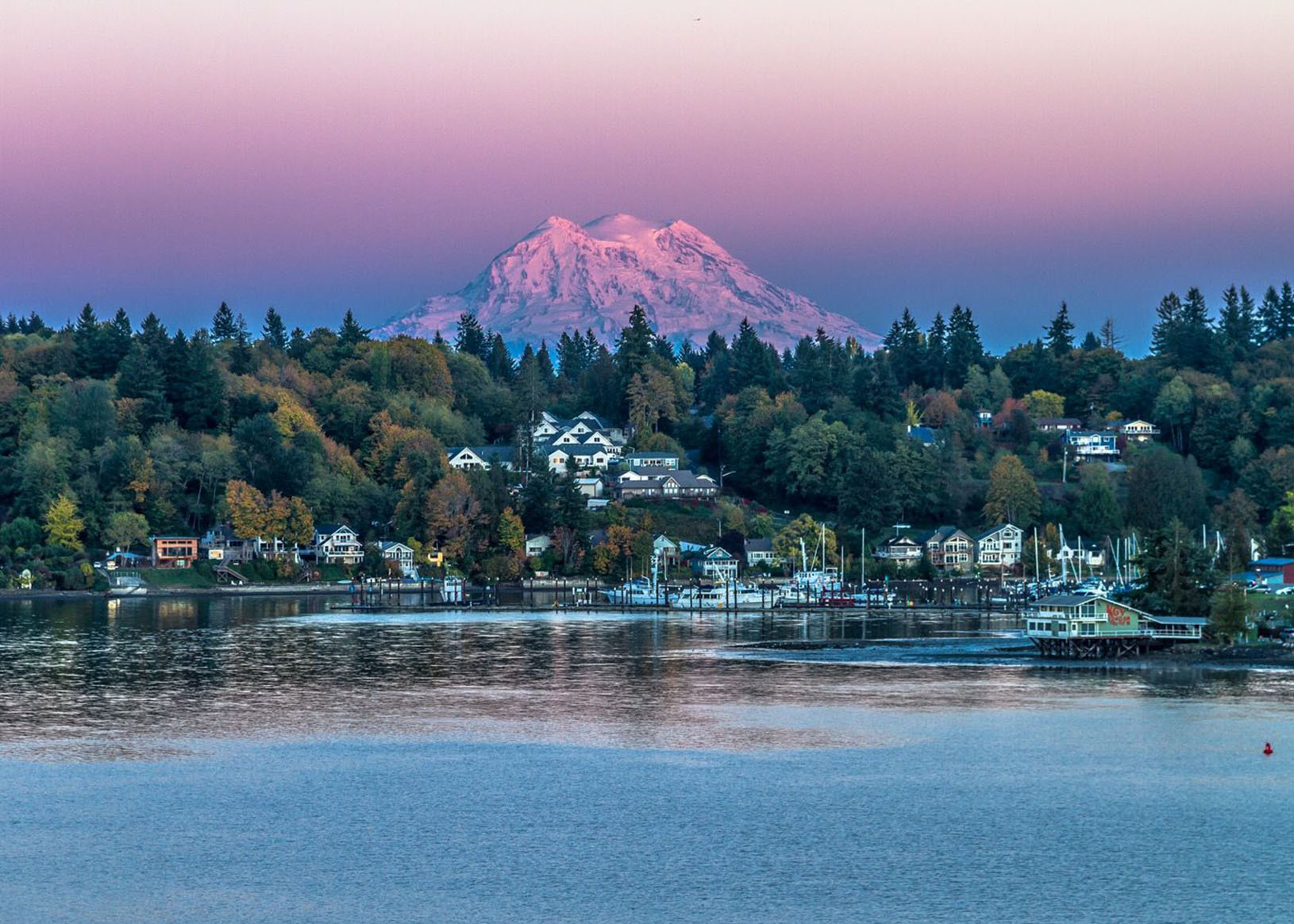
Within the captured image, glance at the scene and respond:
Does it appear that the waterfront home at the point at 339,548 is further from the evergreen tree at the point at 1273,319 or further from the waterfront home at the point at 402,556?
the evergreen tree at the point at 1273,319

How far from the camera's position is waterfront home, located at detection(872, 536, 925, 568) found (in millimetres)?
121500

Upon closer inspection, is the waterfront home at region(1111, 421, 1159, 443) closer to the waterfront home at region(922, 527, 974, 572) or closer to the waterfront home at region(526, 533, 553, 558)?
the waterfront home at region(922, 527, 974, 572)

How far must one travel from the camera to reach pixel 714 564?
120m

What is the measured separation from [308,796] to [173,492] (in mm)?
92283

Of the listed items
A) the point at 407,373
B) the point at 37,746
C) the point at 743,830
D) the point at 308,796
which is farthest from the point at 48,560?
the point at 743,830

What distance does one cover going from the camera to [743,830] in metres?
33.4

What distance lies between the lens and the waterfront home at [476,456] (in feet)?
446

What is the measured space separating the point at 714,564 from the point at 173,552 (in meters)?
41.8

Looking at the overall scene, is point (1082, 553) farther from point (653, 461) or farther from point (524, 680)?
point (524, 680)

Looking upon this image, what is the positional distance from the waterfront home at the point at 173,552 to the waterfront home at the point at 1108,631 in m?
72.8

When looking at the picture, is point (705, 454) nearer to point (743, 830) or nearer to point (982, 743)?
point (982, 743)

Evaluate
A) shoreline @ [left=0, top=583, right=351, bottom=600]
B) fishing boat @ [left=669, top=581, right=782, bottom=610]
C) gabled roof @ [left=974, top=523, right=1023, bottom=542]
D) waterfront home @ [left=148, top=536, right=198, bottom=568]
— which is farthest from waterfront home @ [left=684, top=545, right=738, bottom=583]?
waterfront home @ [left=148, top=536, right=198, bottom=568]

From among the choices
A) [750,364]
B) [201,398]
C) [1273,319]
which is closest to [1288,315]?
[1273,319]

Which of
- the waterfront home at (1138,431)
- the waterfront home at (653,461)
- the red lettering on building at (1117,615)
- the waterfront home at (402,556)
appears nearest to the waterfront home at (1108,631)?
the red lettering on building at (1117,615)
